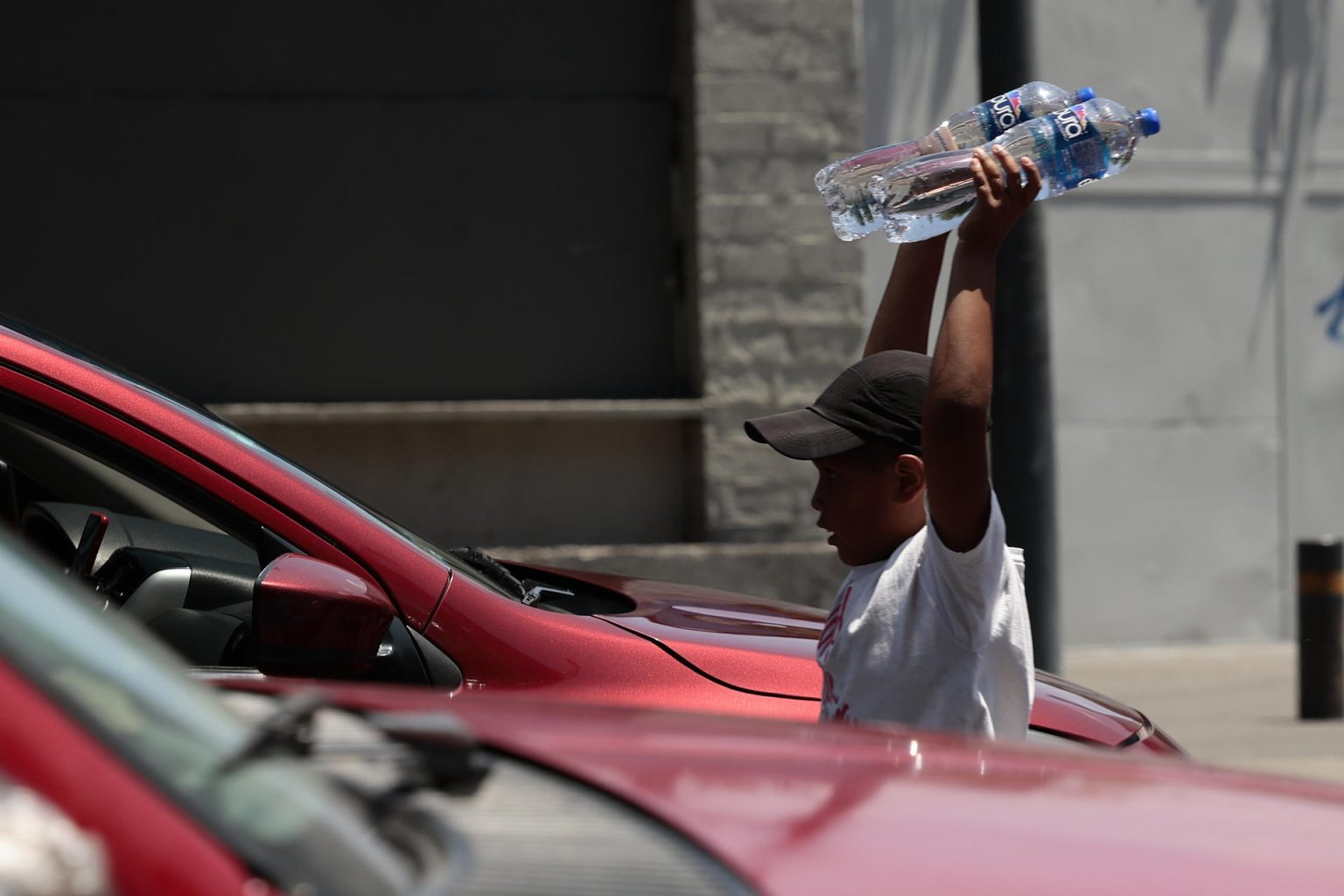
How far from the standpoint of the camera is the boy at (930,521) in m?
2.16

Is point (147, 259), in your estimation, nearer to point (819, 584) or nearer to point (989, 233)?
point (819, 584)

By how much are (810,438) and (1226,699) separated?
633 centimetres

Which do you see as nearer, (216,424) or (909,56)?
(216,424)

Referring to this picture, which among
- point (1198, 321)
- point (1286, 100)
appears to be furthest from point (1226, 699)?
point (1286, 100)

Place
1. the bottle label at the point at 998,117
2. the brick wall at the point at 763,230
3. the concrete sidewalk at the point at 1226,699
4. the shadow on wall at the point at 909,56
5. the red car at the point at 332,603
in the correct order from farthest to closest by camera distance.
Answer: the shadow on wall at the point at 909,56
the brick wall at the point at 763,230
the concrete sidewalk at the point at 1226,699
the bottle label at the point at 998,117
the red car at the point at 332,603


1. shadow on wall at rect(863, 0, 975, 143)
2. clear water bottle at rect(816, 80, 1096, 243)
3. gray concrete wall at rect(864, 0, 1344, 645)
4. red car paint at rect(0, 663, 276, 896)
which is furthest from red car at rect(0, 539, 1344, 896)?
gray concrete wall at rect(864, 0, 1344, 645)

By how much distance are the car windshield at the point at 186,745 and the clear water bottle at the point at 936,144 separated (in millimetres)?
2024

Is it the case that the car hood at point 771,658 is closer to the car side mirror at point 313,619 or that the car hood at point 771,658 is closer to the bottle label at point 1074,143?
the car side mirror at point 313,619

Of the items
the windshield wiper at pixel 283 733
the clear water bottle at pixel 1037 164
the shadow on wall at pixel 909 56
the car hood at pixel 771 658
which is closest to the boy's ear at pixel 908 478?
the clear water bottle at pixel 1037 164

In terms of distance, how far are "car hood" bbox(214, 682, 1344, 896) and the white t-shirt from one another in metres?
0.52

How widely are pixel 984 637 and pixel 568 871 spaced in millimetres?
1129

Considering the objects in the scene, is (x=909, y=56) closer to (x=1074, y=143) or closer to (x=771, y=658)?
(x=1074, y=143)

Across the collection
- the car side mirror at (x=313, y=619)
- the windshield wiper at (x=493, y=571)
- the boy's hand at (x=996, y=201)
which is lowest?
the windshield wiper at (x=493, y=571)

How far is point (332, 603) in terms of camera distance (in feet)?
8.45
